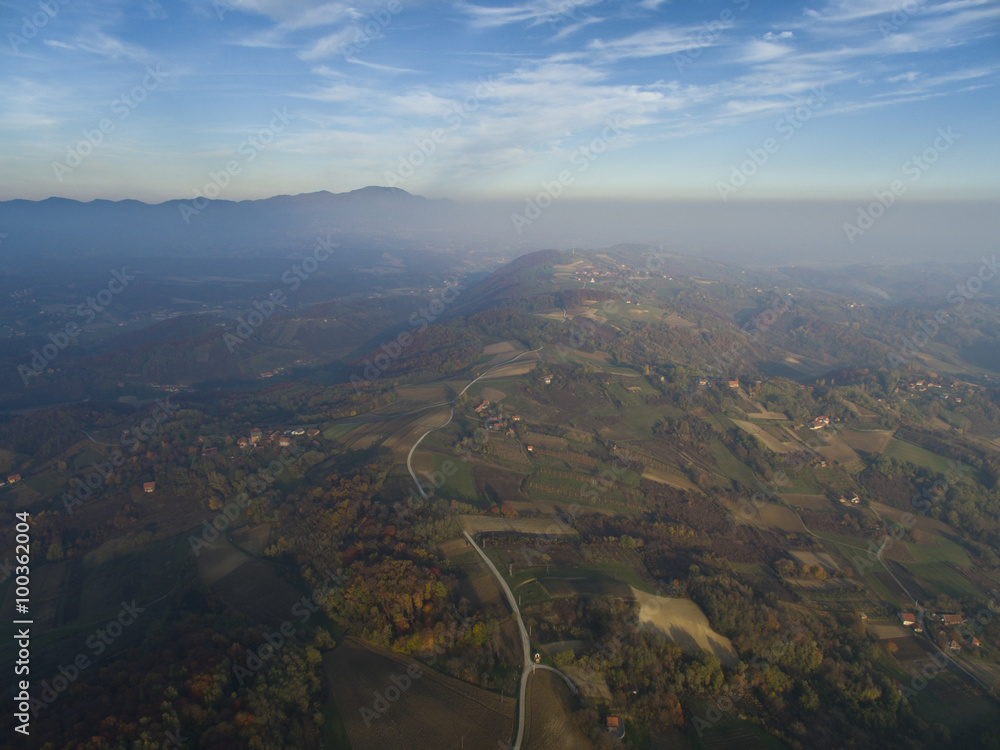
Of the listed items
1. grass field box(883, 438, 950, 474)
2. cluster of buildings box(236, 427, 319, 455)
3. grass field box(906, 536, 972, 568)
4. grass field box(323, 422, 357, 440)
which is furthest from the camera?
grass field box(323, 422, 357, 440)

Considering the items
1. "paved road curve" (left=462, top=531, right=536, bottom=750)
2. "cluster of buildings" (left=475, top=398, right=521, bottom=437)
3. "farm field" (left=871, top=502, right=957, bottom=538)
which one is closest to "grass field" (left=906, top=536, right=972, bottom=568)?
"farm field" (left=871, top=502, right=957, bottom=538)

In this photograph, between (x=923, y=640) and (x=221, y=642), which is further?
(x=923, y=640)

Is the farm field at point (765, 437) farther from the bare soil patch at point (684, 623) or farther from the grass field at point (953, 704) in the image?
the bare soil patch at point (684, 623)

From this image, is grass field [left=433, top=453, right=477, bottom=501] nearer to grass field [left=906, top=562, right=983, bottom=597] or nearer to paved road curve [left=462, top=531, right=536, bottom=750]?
paved road curve [left=462, top=531, right=536, bottom=750]

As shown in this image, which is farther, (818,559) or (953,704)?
(818,559)

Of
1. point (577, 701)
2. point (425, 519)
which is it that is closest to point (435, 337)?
point (425, 519)

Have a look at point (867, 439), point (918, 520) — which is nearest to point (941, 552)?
point (918, 520)

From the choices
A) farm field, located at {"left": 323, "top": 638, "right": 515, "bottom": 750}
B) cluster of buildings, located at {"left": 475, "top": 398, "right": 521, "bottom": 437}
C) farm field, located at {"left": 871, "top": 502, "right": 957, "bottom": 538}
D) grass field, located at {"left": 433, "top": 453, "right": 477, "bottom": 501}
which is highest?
cluster of buildings, located at {"left": 475, "top": 398, "right": 521, "bottom": 437}

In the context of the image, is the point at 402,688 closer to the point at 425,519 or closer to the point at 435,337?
the point at 425,519

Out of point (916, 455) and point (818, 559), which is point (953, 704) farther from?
point (916, 455)
